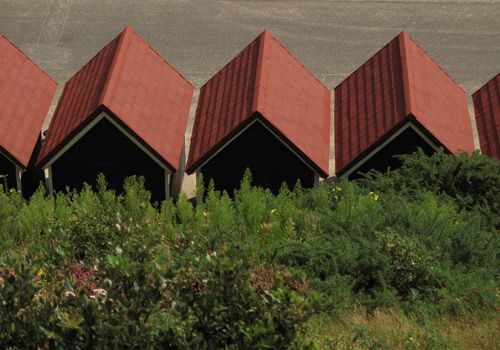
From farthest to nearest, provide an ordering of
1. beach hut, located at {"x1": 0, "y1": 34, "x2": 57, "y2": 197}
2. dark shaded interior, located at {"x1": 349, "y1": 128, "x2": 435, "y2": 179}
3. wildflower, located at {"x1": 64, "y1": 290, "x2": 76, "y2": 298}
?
beach hut, located at {"x1": 0, "y1": 34, "x2": 57, "y2": 197} < dark shaded interior, located at {"x1": 349, "y1": 128, "x2": 435, "y2": 179} < wildflower, located at {"x1": 64, "y1": 290, "x2": 76, "y2": 298}

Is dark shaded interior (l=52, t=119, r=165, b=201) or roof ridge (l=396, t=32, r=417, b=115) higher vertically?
roof ridge (l=396, t=32, r=417, b=115)

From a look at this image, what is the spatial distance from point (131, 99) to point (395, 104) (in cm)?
525

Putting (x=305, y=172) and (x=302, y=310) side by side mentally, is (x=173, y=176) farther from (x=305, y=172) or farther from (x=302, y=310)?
(x=302, y=310)

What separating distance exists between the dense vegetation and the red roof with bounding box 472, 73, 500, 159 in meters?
1.70

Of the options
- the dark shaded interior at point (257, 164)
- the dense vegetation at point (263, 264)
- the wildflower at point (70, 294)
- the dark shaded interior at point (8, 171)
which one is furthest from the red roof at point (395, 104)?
the wildflower at point (70, 294)

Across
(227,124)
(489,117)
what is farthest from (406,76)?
(227,124)

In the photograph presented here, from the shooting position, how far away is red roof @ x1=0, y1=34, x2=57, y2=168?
68.3 ft

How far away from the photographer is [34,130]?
70.9 ft

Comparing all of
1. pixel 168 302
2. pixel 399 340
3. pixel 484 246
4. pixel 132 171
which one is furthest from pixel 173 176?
pixel 168 302

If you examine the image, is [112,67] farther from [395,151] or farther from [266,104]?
[395,151]

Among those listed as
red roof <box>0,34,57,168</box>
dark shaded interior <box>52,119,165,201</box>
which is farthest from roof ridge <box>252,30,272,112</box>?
red roof <box>0,34,57,168</box>

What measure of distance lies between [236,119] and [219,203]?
2.23 m

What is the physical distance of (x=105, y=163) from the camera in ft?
68.4

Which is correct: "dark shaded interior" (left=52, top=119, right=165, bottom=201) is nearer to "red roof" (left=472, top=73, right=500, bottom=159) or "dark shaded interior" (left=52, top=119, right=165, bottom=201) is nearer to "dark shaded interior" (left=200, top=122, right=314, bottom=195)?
"dark shaded interior" (left=200, top=122, right=314, bottom=195)
